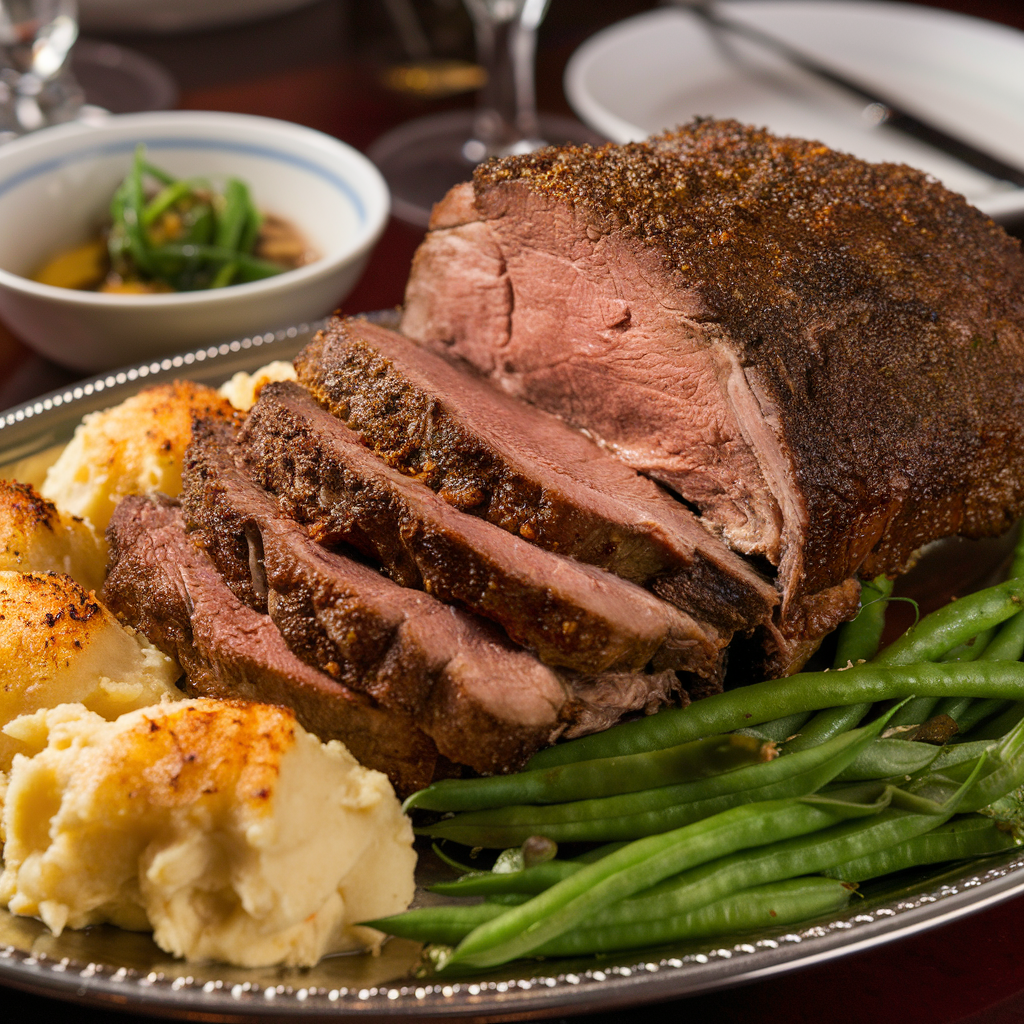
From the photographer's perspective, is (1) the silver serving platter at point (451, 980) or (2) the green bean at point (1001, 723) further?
(2) the green bean at point (1001, 723)

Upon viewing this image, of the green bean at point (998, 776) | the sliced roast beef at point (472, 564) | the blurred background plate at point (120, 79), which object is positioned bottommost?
the blurred background plate at point (120, 79)

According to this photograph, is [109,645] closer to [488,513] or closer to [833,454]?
[488,513]

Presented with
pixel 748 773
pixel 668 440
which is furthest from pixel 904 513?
pixel 748 773

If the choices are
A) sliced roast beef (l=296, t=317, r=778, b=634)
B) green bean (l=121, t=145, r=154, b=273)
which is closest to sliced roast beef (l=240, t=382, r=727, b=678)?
sliced roast beef (l=296, t=317, r=778, b=634)

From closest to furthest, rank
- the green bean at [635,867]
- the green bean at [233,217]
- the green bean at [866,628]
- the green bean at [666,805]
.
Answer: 1. the green bean at [635,867]
2. the green bean at [666,805]
3. the green bean at [866,628]
4. the green bean at [233,217]

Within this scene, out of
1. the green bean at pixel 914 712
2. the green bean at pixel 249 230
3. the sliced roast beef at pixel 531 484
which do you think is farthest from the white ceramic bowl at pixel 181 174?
the green bean at pixel 914 712

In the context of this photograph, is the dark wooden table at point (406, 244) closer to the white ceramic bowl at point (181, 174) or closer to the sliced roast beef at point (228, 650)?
the white ceramic bowl at point (181, 174)
